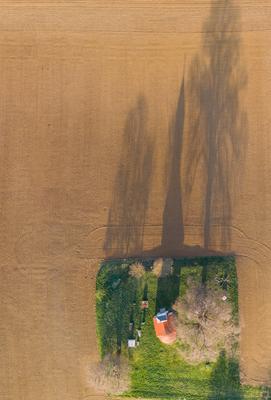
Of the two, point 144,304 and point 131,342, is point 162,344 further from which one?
point 144,304

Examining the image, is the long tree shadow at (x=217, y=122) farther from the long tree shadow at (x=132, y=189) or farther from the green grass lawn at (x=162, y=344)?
the long tree shadow at (x=132, y=189)

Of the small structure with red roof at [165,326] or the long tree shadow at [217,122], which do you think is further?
the long tree shadow at [217,122]

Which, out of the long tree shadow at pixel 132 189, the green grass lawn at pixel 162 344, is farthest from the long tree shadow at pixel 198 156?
the green grass lawn at pixel 162 344

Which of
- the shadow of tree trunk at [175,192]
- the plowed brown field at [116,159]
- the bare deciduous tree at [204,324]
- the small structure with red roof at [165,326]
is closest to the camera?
the bare deciduous tree at [204,324]

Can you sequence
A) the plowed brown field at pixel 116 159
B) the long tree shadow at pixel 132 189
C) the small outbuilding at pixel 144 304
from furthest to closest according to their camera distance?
the long tree shadow at pixel 132 189 → the plowed brown field at pixel 116 159 → the small outbuilding at pixel 144 304

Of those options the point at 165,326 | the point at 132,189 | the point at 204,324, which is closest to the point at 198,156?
the point at 132,189

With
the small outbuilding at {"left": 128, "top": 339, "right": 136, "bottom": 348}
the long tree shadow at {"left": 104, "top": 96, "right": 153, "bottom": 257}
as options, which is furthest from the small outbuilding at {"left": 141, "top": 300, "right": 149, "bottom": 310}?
the long tree shadow at {"left": 104, "top": 96, "right": 153, "bottom": 257}

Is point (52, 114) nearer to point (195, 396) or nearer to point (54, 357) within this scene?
point (54, 357)

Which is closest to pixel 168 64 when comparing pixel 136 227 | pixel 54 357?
pixel 136 227

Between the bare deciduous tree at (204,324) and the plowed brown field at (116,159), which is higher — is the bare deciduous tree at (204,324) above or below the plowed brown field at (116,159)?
below
